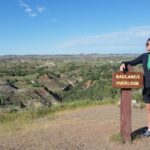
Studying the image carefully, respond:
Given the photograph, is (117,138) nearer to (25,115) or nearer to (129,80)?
(129,80)

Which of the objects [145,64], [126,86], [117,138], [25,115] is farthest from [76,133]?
[25,115]

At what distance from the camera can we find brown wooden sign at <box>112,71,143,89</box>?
9.13 meters

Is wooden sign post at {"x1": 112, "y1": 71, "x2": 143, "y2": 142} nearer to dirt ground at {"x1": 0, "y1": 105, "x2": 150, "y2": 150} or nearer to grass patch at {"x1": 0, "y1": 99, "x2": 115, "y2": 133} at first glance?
dirt ground at {"x1": 0, "y1": 105, "x2": 150, "y2": 150}

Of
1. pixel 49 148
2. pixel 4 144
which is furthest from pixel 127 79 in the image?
pixel 4 144

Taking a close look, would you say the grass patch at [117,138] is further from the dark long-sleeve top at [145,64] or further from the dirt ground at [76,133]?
the dark long-sleeve top at [145,64]

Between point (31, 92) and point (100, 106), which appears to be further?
point (31, 92)

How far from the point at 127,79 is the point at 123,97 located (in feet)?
1.31

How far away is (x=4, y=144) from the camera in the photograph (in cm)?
966

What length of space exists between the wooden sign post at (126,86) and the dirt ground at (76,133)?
0.97ft

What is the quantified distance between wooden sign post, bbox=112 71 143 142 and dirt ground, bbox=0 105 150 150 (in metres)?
0.29

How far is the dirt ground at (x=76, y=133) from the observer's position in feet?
30.1

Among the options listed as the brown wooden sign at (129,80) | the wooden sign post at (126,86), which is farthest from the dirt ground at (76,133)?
the brown wooden sign at (129,80)

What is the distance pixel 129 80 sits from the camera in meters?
9.16

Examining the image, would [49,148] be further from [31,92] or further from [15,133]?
[31,92]
